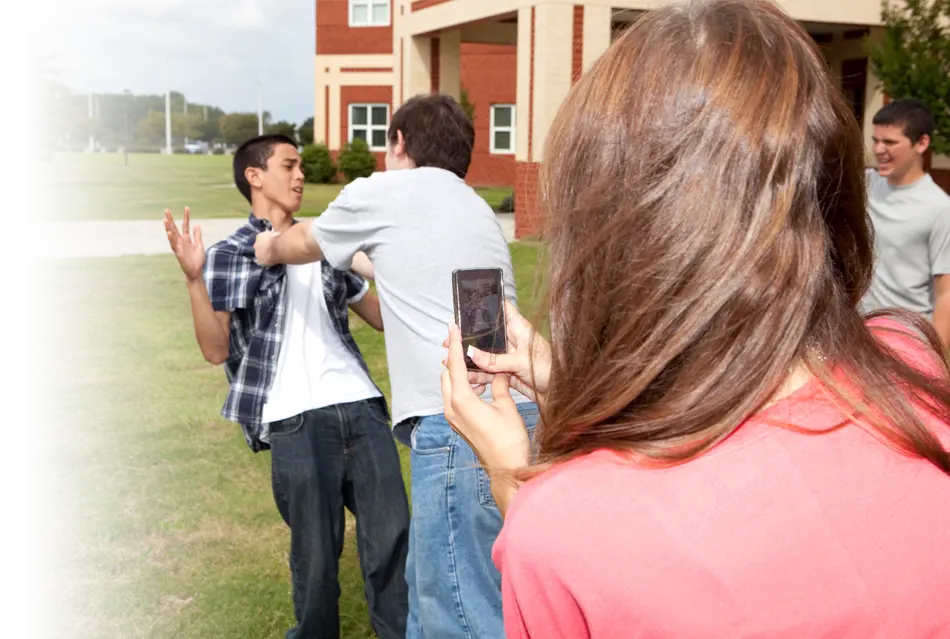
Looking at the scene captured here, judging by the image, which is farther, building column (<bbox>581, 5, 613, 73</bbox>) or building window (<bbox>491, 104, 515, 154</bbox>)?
building window (<bbox>491, 104, 515, 154</bbox>)

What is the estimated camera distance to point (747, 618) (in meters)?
1.03

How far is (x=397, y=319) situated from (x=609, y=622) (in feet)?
6.69

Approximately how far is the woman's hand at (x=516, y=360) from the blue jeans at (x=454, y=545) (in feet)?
2.25

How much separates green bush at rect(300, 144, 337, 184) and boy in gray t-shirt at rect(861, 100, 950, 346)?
1146 inches

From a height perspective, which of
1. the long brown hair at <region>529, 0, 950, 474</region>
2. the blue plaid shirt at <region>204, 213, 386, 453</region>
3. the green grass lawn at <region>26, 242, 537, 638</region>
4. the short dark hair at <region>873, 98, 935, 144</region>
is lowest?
the green grass lawn at <region>26, 242, 537, 638</region>

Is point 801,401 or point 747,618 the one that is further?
point 801,401

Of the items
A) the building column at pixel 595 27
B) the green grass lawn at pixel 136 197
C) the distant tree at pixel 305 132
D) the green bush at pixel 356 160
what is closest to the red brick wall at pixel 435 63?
the green grass lawn at pixel 136 197

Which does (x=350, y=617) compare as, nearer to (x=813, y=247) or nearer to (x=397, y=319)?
(x=397, y=319)

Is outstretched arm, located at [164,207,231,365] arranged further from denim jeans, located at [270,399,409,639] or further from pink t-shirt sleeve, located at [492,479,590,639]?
pink t-shirt sleeve, located at [492,479,590,639]

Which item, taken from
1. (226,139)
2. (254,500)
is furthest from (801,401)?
(226,139)

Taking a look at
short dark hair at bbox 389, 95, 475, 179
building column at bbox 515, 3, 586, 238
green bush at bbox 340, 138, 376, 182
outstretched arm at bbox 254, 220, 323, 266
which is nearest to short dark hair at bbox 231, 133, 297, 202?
outstretched arm at bbox 254, 220, 323, 266

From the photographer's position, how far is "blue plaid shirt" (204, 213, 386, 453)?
3.46 metres

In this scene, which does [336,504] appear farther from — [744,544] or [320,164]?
[320,164]
